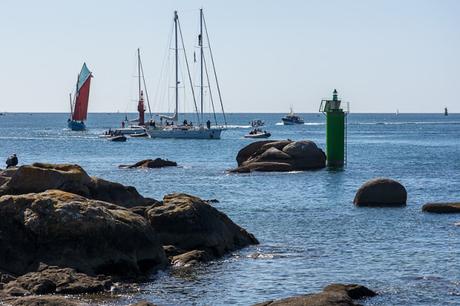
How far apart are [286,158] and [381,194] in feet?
73.2

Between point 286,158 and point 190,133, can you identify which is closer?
point 286,158

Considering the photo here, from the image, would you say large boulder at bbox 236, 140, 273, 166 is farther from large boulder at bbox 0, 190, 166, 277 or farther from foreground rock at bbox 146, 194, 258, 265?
large boulder at bbox 0, 190, 166, 277

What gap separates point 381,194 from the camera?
45406 millimetres

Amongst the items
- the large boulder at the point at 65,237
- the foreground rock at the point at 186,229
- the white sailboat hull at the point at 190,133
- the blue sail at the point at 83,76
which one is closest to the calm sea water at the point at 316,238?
Result: the foreground rock at the point at 186,229

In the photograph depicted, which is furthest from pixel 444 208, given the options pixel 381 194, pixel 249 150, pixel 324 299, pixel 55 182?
pixel 249 150

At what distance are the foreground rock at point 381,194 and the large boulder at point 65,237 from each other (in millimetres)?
19470

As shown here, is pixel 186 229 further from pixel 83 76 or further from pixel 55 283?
pixel 83 76

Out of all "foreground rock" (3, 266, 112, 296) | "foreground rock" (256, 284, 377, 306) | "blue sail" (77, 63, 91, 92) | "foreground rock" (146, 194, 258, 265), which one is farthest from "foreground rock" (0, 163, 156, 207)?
"blue sail" (77, 63, 91, 92)

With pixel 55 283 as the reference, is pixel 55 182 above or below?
above

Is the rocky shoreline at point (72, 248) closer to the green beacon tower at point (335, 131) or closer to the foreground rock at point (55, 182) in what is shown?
the foreground rock at point (55, 182)

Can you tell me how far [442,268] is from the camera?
2966 centimetres

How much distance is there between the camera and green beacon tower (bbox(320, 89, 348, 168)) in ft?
227

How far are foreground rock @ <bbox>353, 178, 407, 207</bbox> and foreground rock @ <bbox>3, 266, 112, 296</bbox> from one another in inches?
849

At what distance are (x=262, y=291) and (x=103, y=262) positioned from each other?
15.0 ft
